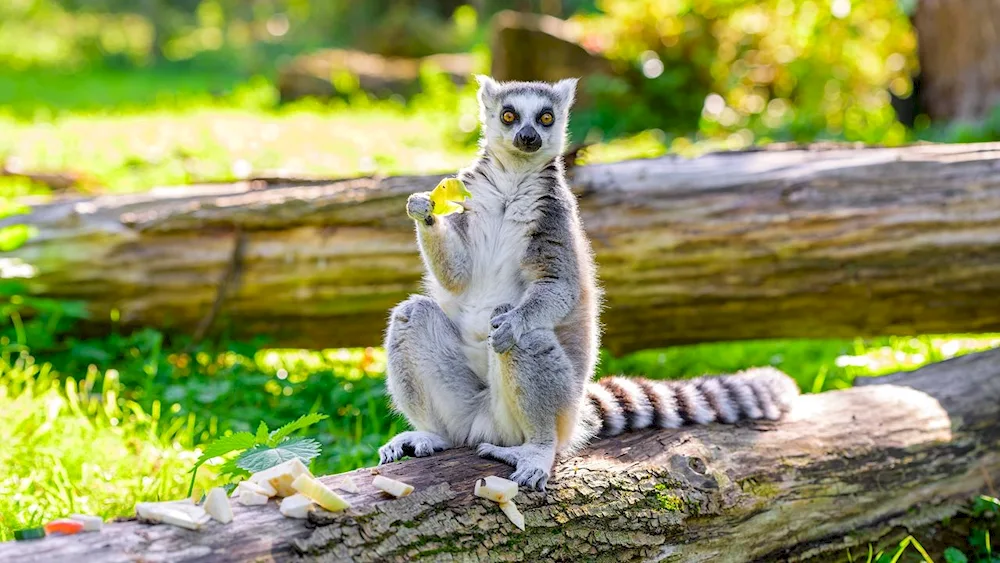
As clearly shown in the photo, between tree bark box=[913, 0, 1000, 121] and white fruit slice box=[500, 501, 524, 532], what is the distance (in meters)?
6.97

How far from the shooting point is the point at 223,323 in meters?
4.86

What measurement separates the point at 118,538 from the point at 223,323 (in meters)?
2.92

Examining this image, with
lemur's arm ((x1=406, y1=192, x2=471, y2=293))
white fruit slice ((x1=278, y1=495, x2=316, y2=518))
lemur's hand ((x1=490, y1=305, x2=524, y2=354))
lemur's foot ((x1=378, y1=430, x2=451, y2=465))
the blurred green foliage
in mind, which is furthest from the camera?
the blurred green foliage

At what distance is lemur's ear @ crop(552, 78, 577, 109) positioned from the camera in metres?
3.37

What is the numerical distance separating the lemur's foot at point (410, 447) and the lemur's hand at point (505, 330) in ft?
1.26

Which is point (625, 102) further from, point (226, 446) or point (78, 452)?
point (226, 446)

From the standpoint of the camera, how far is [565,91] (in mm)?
3434

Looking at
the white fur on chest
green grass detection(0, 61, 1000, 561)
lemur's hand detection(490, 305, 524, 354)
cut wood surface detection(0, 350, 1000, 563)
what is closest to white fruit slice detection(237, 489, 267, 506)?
cut wood surface detection(0, 350, 1000, 563)

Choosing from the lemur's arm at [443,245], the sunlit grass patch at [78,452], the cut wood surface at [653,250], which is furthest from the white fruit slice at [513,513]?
the cut wood surface at [653,250]

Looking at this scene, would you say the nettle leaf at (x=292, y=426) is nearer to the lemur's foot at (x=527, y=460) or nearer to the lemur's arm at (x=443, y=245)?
the lemur's foot at (x=527, y=460)

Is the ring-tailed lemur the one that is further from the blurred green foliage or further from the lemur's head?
the blurred green foliage

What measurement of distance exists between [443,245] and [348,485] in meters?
0.93

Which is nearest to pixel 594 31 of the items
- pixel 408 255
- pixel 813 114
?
pixel 813 114

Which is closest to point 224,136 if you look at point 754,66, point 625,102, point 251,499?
point 625,102
